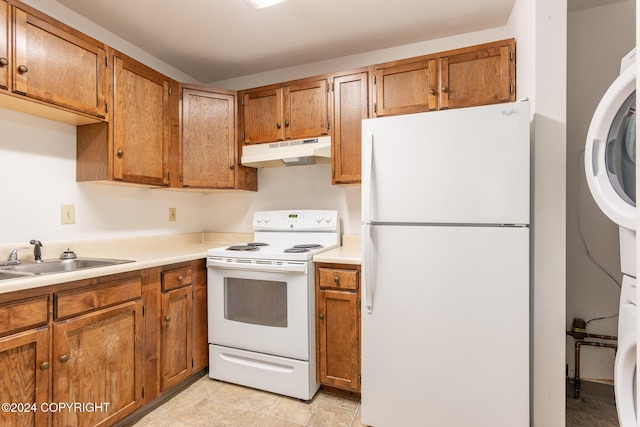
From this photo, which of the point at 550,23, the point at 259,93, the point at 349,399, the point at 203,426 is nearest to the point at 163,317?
the point at 203,426

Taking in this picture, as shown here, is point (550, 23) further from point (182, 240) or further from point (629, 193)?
point (182, 240)

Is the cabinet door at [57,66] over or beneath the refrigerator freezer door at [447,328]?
over

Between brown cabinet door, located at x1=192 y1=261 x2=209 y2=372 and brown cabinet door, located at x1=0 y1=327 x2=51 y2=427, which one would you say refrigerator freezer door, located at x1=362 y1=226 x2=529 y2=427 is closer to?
brown cabinet door, located at x1=192 y1=261 x2=209 y2=372

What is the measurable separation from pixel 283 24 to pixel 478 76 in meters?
1.29

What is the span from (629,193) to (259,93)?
2.26 meters

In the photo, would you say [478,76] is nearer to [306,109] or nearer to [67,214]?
[306,109]

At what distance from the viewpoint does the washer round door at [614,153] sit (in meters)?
1.18

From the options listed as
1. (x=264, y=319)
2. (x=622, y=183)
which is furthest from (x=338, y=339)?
(x=622, y=183)

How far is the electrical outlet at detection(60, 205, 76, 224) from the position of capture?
1.85 meters

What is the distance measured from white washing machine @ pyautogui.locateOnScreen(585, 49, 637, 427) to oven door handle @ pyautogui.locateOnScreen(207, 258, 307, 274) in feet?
4.70

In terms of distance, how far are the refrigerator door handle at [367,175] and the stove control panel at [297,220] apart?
0.83 m

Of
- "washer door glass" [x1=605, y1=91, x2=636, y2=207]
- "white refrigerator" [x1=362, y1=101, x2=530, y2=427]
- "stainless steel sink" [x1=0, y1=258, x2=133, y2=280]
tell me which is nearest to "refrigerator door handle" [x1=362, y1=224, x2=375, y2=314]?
"white refrigerator" [x1=362, y1=101, x2=530, y2=427]

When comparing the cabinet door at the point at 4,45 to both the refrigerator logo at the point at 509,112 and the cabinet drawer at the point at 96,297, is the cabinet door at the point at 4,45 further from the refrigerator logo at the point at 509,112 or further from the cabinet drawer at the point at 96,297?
the refrigerator logo at the point at 509,112

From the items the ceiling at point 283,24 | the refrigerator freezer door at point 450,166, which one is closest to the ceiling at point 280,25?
the ceiling at point 283,24
